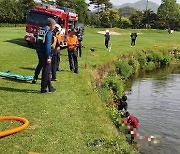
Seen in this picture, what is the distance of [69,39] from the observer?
17703mm

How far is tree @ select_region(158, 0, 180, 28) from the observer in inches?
3629

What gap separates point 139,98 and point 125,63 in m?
7.66

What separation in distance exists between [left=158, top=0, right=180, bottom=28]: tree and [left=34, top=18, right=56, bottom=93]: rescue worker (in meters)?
80.0

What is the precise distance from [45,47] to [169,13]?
95849 millimetres

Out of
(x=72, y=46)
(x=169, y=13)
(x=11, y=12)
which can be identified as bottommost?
(x=72, y=46)

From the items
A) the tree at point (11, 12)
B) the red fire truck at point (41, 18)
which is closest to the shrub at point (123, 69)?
the red fire truck at point (41, 18)

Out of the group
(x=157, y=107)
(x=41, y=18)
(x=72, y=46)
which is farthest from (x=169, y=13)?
(x=72, y=46)

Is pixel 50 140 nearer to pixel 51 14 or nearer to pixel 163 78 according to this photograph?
pixel 51 14

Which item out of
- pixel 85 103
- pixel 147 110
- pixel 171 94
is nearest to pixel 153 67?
pixel 171 94

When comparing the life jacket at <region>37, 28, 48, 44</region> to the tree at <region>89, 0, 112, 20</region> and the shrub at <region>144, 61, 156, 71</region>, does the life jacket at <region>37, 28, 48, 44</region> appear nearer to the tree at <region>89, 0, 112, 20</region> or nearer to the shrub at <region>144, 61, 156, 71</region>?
the shrub at <region>144, 61, 156, 71</region>

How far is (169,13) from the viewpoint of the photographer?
340 ft

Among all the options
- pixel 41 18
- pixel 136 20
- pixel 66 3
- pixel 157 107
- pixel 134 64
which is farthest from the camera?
pixel 66 3

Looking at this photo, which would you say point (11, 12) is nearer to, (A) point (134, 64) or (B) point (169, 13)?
(A) point (134, 64)

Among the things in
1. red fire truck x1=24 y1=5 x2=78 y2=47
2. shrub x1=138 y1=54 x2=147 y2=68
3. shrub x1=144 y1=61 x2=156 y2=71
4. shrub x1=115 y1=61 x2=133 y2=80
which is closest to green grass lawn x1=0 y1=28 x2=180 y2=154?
red fire truck x1=24 y1=5 x2=78 y2=47
